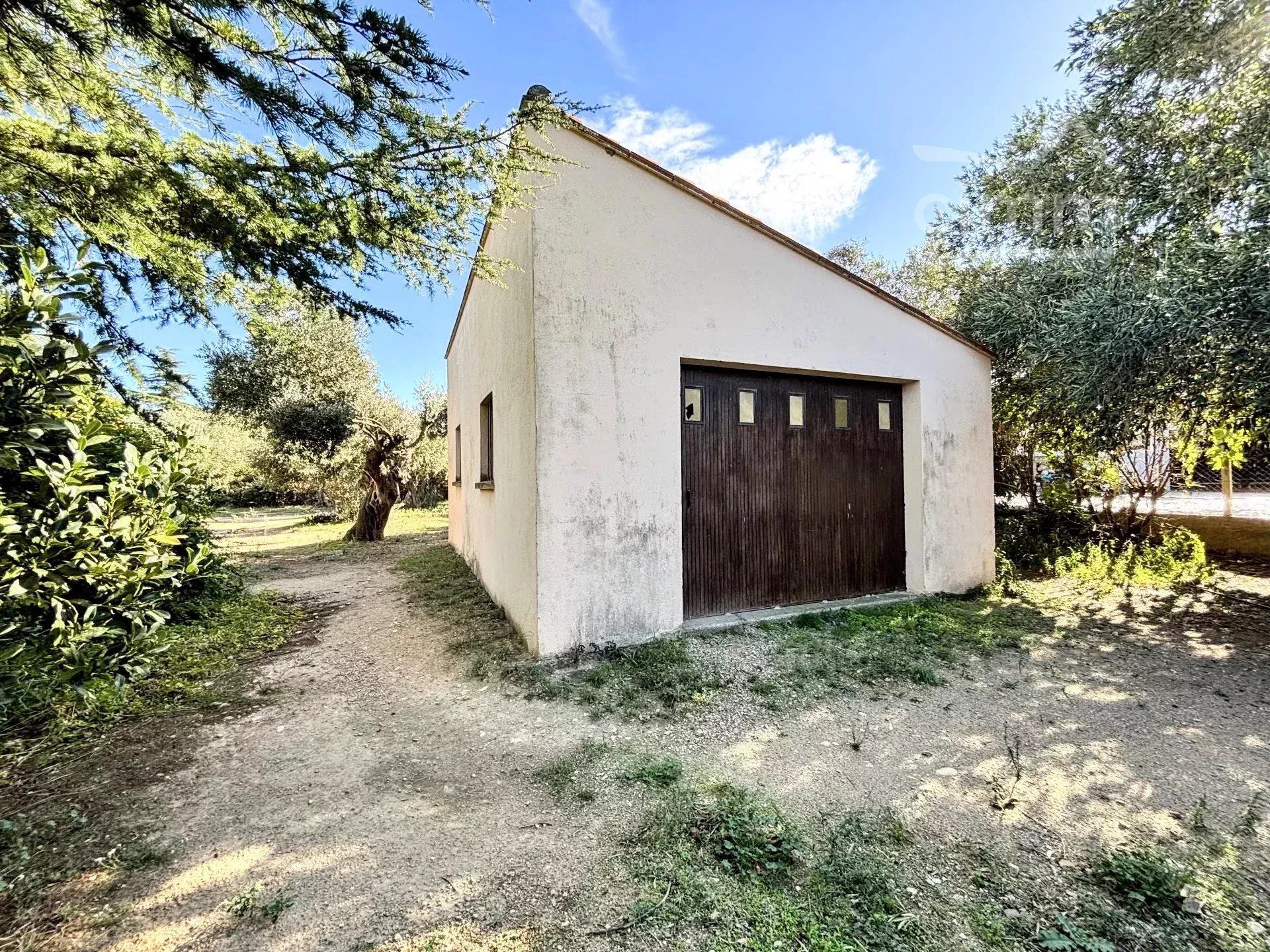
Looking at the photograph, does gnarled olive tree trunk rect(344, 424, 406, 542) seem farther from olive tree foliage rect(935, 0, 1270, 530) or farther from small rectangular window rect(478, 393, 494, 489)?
olive tree foliage rect(935, 0, 1270, 530)

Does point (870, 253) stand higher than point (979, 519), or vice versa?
point (870, 253)

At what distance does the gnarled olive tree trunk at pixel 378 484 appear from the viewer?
1220 cm

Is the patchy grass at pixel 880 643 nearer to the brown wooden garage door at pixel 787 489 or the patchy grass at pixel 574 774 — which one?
the brown wooden garage door at pixel 787 489

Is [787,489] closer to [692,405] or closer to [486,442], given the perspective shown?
[692,405]

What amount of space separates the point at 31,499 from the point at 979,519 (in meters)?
8.34

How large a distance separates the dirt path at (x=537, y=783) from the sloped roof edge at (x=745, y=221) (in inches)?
128

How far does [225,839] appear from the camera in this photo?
214cm

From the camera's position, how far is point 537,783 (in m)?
2.57

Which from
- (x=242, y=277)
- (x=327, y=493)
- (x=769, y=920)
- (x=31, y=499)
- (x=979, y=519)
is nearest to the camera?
(x=769, y=920)

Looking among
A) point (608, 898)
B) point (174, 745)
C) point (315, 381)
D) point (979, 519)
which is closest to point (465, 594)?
point (174, 745)

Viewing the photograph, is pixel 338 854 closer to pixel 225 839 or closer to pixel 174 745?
pixel 225 839

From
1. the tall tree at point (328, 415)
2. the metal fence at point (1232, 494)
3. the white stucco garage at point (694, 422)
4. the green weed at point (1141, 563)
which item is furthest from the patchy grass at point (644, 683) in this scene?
the metal fence at point (1232, 494)

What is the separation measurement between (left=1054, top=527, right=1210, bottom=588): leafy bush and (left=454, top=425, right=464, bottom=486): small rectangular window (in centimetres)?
937

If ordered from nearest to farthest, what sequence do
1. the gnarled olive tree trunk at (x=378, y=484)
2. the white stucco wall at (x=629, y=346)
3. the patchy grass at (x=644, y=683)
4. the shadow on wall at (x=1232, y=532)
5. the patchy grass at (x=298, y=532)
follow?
the patchy grass at (x=644, y=683) < the white stucco wall at (x=629, y=346) < the shadow on wall at (x=1232, y=532) < the patchy grass at (x=298, y=532) < the gnarled olive tree trunk at (x=378, y=484)
